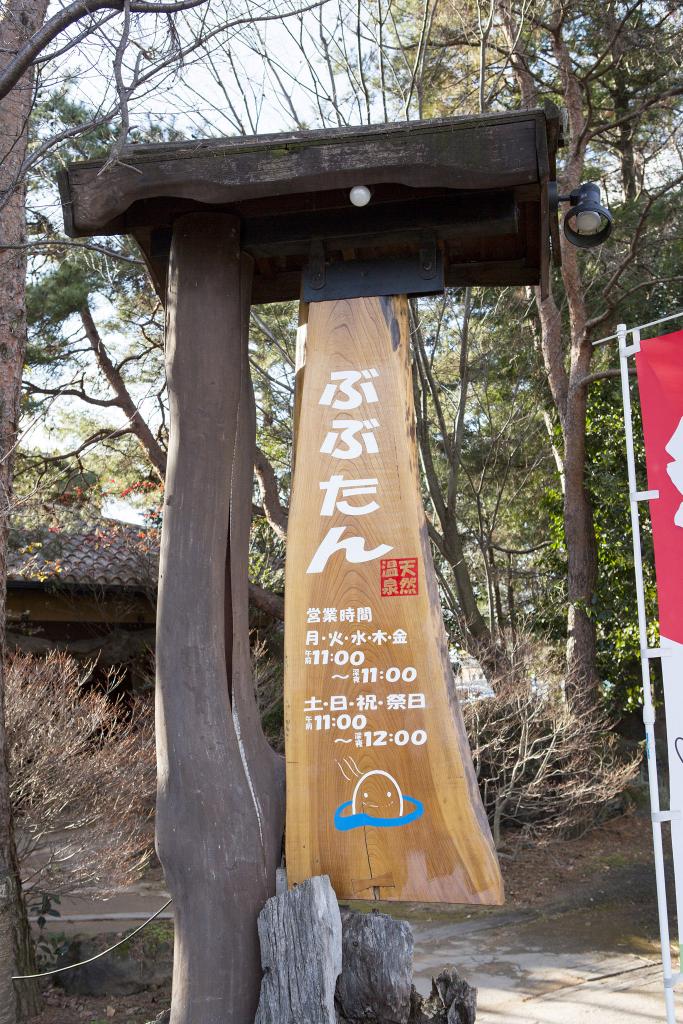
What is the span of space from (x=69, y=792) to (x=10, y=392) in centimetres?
289

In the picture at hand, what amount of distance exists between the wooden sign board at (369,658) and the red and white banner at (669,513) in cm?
91

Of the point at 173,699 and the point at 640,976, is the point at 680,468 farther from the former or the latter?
the point at 640,976

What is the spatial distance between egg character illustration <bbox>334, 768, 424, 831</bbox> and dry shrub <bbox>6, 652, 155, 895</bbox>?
361 centimetres

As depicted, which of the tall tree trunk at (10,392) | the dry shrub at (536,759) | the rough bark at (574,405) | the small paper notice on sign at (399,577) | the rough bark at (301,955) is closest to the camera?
the rough bark at (301,955)

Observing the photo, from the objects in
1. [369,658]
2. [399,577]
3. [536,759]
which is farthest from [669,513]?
[536,759]

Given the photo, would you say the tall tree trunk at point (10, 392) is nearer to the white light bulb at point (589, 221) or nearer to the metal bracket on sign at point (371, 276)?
the metal bracket on sign at point (371, 276)

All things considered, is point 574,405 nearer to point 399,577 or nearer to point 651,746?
point 651,746

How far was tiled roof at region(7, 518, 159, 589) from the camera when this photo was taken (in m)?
10.0

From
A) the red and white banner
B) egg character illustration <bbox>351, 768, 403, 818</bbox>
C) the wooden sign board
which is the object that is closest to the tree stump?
the wooden sign board

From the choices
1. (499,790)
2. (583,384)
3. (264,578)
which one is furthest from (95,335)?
(499,790)

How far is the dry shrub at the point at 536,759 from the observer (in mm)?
8547

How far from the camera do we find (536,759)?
9.36 meters

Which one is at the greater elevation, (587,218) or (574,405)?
(574,405)

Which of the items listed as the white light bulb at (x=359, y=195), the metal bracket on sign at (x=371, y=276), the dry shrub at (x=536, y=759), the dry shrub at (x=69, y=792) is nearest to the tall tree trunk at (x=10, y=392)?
the dry shrub at (x=69, y=792)
